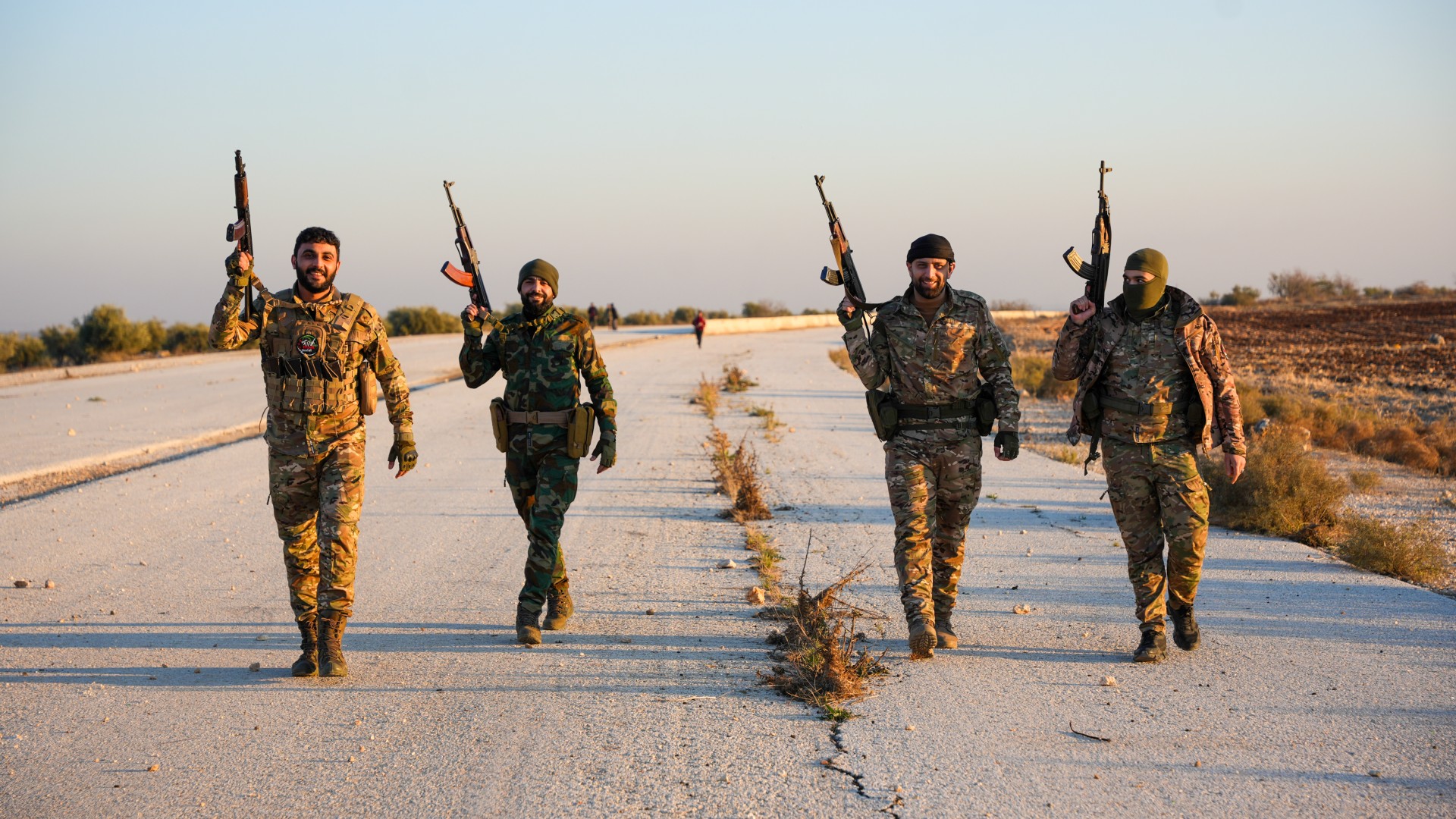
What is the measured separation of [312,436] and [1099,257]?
427cm

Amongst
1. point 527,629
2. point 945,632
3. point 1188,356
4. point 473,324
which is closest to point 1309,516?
point 1188,356

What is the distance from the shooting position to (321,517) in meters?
5.63

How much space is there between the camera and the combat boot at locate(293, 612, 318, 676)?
555cm

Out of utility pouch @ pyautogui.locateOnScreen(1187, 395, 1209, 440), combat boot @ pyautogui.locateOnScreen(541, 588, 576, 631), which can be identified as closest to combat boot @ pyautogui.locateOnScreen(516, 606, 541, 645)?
combat boot @ pyautogui.locateOnScreen(541, 588, 576, 631)

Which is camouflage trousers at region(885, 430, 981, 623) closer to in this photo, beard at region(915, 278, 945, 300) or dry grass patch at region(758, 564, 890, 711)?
dry grass patch at region(758, 564, 890, 711)

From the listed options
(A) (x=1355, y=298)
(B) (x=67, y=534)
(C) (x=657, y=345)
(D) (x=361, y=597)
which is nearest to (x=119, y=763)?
(D) (x=361, y=597)

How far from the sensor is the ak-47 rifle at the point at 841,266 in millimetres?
6191

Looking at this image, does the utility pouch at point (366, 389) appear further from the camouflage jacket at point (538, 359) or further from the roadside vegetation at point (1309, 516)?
the roadside vegetation at point (1309, 516)

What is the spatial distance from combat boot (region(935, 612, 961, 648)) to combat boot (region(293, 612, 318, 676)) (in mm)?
3216

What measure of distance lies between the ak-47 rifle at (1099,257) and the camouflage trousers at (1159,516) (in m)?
0.83

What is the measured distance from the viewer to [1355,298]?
84000 millimetres

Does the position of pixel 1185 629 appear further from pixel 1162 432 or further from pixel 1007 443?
pixel 1007 443

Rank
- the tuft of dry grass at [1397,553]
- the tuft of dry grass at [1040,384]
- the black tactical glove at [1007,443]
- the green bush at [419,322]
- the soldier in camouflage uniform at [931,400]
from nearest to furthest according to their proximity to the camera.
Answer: the soldier in camouflage uniform at [931,400] < the black tactical glove at [1007,443] < the tuft of dry grass at [1397,553] < the tuft of dry grass at [1040,384] < the green bush at [419,322]

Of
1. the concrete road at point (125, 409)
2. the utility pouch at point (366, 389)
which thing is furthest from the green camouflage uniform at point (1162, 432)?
the concrete road at point (125, 409)
